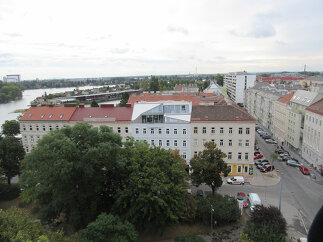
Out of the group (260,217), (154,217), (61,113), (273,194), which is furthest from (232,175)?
(61,113)

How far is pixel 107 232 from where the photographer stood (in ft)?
64.4

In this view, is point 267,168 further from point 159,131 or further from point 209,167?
point 159,131

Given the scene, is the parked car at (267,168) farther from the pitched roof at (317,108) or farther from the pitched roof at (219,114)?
the pitched roof at (317,108)

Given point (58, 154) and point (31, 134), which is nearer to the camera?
point (58, 154)

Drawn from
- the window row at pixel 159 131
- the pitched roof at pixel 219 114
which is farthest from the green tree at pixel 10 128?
the pitched roof at pixel 219 114

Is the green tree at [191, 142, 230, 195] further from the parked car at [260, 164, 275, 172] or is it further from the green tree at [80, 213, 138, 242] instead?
the parked car at [260, 164, 275, 172]

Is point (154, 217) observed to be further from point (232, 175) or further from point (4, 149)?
point (4, 149)

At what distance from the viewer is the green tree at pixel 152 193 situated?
72.9 ft

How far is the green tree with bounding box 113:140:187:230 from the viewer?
22.2 metres

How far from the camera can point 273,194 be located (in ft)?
108

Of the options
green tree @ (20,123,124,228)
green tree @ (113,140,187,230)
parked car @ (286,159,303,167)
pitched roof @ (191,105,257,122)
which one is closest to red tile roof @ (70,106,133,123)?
pitched roof @ (191,105,257,122)

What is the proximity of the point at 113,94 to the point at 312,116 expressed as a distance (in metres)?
133

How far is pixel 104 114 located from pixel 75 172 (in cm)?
1958

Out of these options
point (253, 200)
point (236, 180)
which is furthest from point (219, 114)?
point (253, 200)
